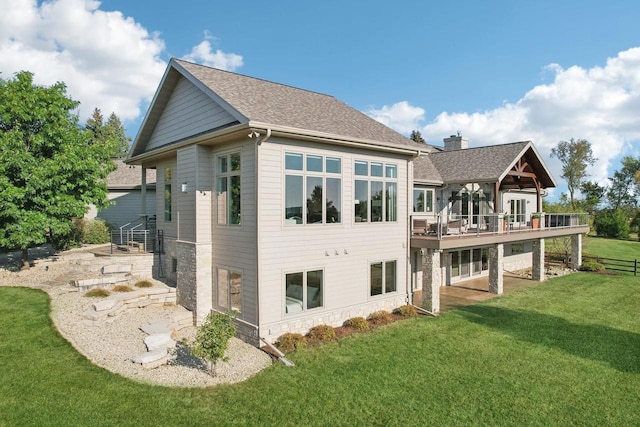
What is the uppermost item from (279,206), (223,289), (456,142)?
(456,142)

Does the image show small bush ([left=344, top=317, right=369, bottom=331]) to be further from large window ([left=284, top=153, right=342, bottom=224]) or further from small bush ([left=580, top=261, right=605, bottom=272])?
small bush ([left=580, top=261, right=605, bottom=272])

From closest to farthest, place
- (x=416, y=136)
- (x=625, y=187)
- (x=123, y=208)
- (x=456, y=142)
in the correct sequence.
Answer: (x=123, y=208), (x=456, y=142), (x=416, y=136), (x=625, y=187)

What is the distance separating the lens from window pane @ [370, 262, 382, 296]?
1318 cm

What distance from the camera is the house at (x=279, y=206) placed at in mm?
10562

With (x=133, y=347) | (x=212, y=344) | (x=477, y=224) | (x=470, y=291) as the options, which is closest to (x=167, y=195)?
(x=133, y=347)

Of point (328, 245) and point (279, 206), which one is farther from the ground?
point (279, 206)

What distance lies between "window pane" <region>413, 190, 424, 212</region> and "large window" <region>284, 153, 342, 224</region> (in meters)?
7.32

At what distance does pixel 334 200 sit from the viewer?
11.9 m

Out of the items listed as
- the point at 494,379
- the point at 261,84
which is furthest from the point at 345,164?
the point at 494,379

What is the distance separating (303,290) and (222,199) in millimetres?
3880

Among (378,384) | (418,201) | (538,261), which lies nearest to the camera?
(378,384)

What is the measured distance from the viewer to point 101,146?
16.1 m

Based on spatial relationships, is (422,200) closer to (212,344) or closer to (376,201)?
(376,201)

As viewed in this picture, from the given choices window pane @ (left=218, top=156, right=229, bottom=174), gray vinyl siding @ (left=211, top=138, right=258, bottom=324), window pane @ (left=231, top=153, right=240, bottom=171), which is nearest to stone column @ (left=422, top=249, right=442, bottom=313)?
gray vinyl siding @ (left=211, top=138, right=258, bottom=324)
